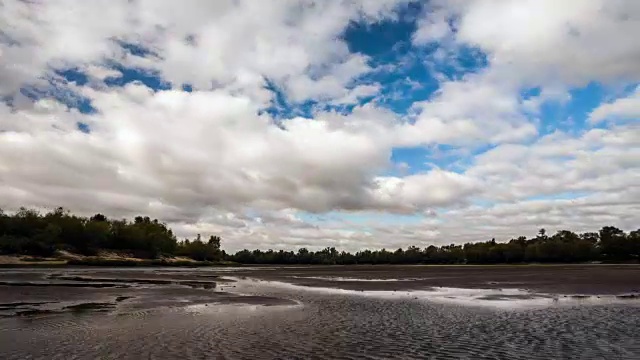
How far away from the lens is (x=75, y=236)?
5148 inches

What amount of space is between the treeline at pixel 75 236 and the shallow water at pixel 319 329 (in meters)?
86.4

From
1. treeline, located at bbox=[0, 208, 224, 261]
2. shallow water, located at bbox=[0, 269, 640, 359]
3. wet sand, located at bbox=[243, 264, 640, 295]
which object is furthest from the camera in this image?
treeline, located at bbox=[0, 208, 224, 261]

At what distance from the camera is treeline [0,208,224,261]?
350 ft

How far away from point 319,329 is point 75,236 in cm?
12800

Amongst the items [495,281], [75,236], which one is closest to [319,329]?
[495,281]

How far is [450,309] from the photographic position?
28.5m

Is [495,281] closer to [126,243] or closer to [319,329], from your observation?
[319,329]

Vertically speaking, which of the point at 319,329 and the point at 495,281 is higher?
the point at 495,281

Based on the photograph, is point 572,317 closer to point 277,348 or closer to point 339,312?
point 339,312

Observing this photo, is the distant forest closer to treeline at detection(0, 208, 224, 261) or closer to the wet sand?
treeline at detection(0, 208, 224, 261)

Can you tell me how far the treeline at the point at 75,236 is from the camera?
10662 cm

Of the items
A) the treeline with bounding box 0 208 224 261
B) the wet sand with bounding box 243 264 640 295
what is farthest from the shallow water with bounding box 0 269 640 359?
the treeline with bounding box 0 208 224 261

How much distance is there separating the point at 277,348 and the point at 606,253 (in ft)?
617

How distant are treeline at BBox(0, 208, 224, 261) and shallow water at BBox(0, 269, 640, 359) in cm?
8644
